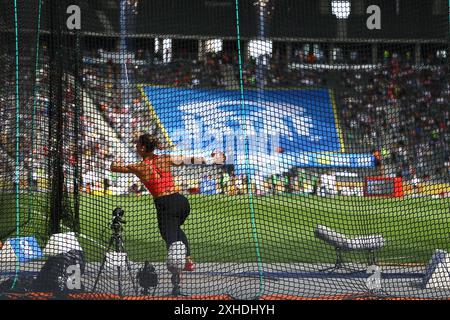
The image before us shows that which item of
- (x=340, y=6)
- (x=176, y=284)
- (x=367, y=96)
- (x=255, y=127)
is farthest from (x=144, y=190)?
(x=367, y=96)

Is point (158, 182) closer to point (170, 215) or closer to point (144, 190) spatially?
point (170, 215)

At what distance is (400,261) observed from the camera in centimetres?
796

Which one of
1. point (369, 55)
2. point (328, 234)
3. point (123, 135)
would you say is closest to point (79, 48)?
point (328, 234)

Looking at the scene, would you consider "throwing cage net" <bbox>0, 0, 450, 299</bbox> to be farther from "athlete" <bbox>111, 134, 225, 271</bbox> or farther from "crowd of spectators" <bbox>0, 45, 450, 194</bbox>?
"crowd of spectators" <bbox>0, 45, 450, 194</bbox>

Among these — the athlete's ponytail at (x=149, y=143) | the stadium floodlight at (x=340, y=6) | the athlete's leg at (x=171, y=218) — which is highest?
the stadium floodlight at (x=340, y=6)

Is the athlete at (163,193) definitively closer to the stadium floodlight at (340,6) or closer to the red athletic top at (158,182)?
the red athletic top at (158,182)

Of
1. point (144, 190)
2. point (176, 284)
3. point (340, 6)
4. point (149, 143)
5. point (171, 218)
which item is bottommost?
point (176, 284)

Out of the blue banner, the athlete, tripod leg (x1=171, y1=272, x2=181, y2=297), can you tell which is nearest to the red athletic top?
the athlete

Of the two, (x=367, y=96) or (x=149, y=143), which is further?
(x=367, y=96)

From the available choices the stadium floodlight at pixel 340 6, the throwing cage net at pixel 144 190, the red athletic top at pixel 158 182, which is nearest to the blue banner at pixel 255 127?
the throwing cage net at pixel 144 190

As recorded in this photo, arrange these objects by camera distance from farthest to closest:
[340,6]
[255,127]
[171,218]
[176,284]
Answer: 1. [255,127]
2. [340,6]
3. [171,218]
4. [176,284]

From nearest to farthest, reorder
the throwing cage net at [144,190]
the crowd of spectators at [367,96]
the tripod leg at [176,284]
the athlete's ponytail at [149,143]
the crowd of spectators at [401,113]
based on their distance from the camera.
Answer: the tripod leg at [176,284] → the throwing cage net at [144,190] → the athlete's ponytail at [149,143] → the crowd of spectators at [367,96] → the crowd of spectators at [401,113]

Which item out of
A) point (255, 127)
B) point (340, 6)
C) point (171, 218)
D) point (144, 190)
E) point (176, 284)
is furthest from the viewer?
point (255, 127)

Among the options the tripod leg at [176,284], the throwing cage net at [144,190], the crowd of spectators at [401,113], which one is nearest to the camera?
the tripod leg at [176,284]
